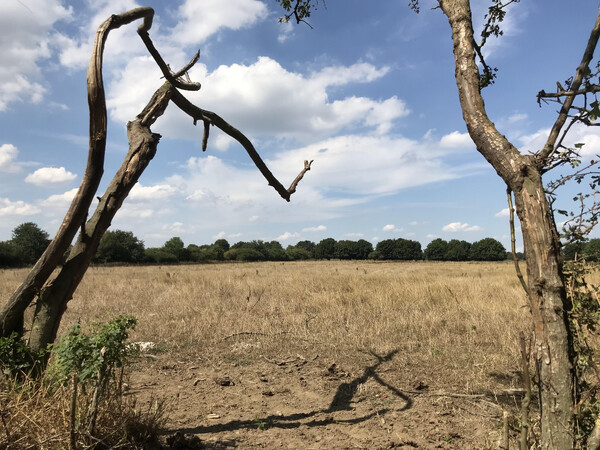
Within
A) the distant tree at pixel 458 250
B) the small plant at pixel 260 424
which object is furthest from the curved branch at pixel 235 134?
the distant tree at pixel 458 250

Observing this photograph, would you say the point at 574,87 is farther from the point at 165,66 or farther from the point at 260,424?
the point at 260,424

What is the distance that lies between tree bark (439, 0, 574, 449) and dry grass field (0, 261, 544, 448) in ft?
3.29

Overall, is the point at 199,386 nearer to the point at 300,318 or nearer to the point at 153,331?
the point at 153,331

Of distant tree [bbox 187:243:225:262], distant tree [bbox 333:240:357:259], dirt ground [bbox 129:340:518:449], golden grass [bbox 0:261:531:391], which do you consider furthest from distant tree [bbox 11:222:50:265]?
distant tree [bbox 333:240:357:259]

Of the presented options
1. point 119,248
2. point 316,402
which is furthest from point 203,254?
point 316,402

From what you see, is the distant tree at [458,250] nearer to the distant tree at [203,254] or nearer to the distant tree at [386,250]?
the distant tree at [386,250]

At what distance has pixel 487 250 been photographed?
82.9 meters

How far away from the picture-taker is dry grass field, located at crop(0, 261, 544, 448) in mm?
4059

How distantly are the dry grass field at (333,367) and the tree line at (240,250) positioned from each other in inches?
93.8

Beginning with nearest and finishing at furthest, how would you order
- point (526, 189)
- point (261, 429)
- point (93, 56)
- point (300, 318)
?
point (526, 189) < point (93, 56) < point (261, 429) < point (300, 318)

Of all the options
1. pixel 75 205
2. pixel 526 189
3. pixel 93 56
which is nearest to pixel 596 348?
pixel 526 189

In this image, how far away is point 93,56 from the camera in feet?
10.5

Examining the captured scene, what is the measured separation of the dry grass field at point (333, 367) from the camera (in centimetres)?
406

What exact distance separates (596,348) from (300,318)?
6497 mm
